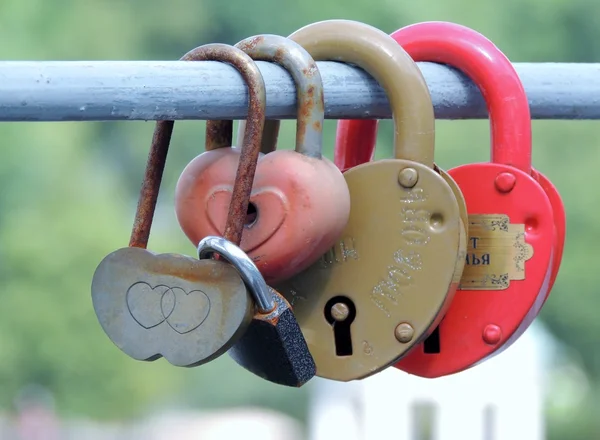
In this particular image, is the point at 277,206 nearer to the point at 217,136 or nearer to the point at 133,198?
the point at 217,136

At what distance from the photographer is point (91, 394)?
29.8ft

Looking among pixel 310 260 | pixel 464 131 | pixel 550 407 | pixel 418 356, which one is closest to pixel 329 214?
pixel 310 260

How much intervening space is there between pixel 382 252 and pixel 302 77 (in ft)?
0.33

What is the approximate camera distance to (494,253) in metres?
0.68

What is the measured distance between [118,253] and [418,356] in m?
0.20

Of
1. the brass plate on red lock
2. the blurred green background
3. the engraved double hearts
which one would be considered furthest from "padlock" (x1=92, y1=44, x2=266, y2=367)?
the blurred green background

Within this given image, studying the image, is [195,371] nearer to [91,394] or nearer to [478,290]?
[91,394]

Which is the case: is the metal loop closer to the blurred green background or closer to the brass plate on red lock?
the brass plate on red lock

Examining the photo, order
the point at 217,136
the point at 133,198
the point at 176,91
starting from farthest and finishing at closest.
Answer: the point at 133,198
the point at 217,136
the point at 176,91

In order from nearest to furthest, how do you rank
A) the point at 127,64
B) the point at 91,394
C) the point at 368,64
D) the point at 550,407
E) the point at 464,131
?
the point at 127,64
the point at 368,64
the point at 464,131
the point at 91,394
the point at 550,407

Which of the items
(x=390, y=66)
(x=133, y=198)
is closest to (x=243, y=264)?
(x=390, y=66)

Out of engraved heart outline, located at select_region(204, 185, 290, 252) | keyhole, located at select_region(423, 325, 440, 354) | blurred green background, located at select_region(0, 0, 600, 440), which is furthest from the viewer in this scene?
blurred green background, located at select_region(0, 0, 600, 440)

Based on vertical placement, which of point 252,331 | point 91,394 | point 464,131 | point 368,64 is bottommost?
point 252,331

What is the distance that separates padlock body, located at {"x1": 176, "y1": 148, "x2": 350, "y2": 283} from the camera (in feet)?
1.96
